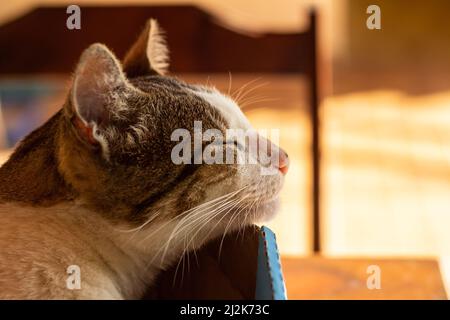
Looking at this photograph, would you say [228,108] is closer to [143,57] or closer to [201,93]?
[201,93]

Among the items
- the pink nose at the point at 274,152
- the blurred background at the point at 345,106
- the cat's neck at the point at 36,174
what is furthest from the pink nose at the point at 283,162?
the cat's neck at the point at 36,174

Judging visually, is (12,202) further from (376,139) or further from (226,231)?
(376,139)

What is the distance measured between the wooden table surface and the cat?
0.19m

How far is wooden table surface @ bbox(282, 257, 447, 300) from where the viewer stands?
3.05 ft

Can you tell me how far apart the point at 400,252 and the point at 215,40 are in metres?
0.98

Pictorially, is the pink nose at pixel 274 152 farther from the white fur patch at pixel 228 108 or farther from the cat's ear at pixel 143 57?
the cat's ear at pixel 143 57

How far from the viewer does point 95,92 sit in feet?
2.37

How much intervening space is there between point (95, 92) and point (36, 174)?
0.13 m

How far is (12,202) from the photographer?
30.5 inches

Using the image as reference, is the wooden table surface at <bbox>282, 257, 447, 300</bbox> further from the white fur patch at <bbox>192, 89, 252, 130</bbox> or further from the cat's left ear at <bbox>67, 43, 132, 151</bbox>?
the cat's left ear at <bbox>67, 43, 132, 151</bbox>

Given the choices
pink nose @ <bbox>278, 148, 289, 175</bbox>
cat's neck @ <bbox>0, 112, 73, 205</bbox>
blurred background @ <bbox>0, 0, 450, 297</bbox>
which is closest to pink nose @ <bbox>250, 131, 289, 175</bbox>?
pink nose @ <bbox>278, 148, 289, 175</bbox>

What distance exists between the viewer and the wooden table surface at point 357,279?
93 centimetres

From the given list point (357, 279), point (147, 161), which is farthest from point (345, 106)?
point (147, 161)

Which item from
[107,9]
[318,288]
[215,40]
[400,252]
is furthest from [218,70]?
[400,252]
